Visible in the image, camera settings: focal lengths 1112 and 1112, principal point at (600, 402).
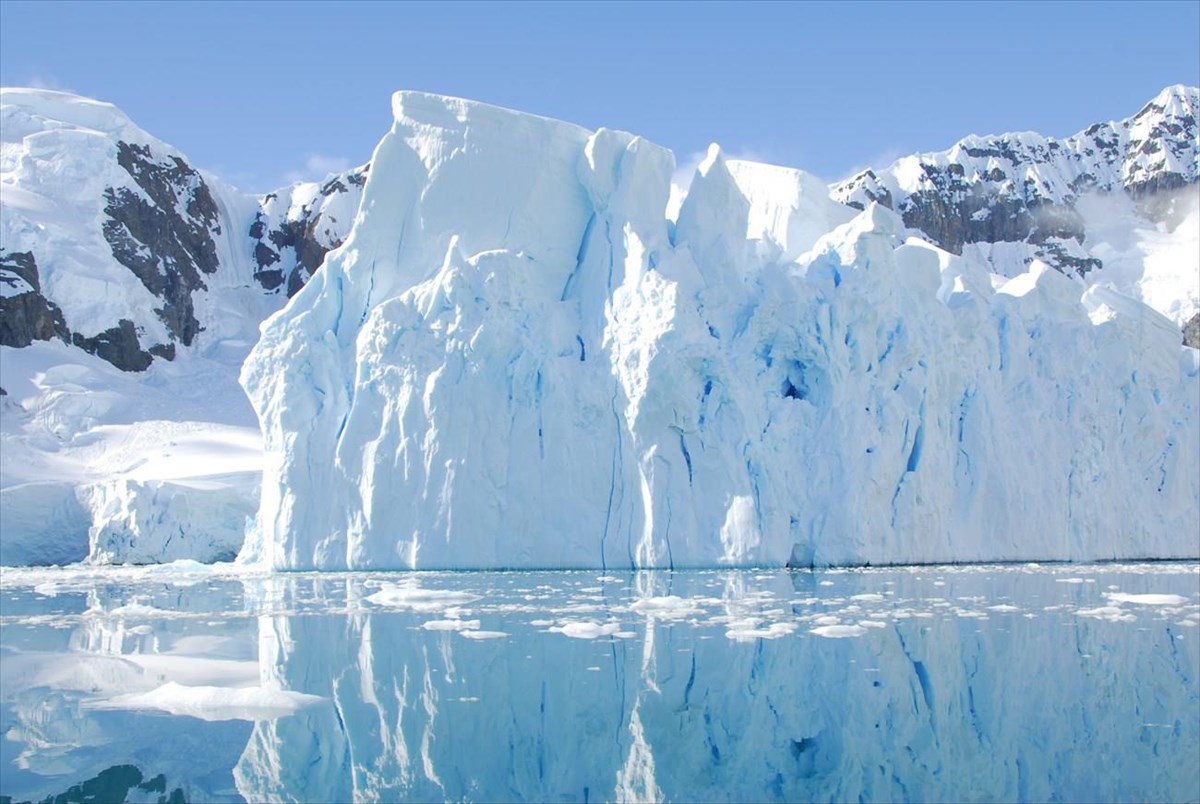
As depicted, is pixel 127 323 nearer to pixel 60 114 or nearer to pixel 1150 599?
pixel 60 114

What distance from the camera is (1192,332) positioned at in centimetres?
3481

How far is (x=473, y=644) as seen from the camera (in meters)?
8.71

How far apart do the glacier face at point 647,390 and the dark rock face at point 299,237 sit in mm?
19383

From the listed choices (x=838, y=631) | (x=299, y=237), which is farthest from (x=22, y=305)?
(x=838, y=631)

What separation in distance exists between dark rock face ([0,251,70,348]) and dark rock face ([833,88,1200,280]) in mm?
27600

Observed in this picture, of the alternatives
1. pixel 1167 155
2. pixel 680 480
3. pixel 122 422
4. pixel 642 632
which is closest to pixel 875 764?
pixel 642 632

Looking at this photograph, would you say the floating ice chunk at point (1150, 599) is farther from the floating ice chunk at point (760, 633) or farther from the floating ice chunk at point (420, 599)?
the floating ice chunk at point (420, 599)

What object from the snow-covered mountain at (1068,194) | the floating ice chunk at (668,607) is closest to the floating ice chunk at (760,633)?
the floating ice chunk at (668,607)

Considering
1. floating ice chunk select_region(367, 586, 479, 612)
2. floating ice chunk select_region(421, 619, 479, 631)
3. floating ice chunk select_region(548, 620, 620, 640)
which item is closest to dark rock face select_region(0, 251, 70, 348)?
floating ice chunk select_region(367, 586, 479, 612)

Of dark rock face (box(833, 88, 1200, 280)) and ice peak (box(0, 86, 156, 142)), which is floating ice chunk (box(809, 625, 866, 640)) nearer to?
ice peak (box(0, 86, 156, 142))

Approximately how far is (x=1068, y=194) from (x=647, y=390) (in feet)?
122

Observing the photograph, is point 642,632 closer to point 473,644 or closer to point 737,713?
point 473,644

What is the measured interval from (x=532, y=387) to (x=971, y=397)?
7023mm

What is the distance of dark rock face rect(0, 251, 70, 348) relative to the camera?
92.0 ft
